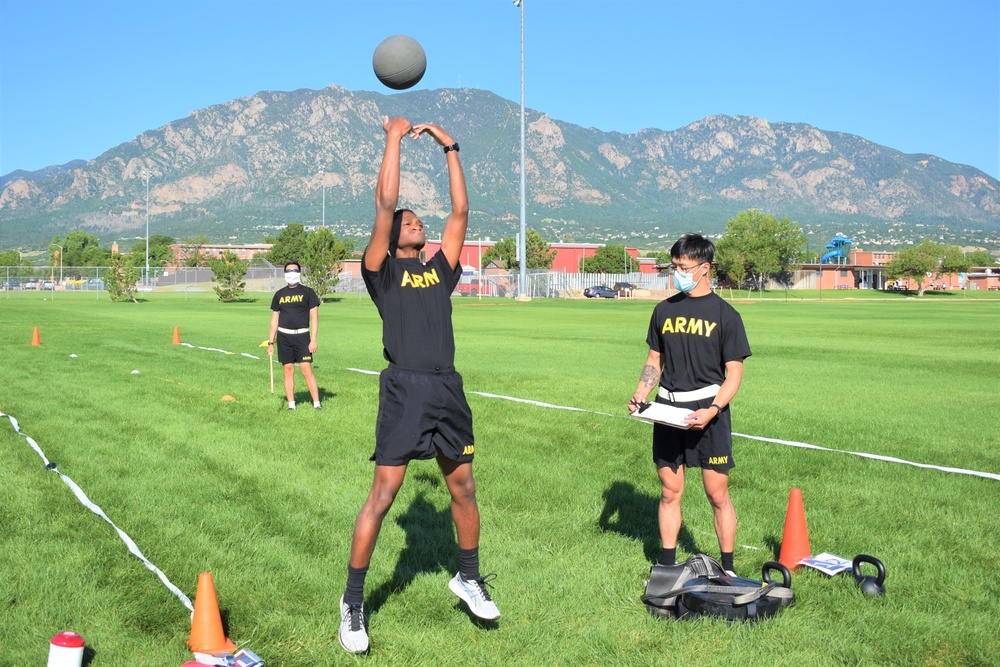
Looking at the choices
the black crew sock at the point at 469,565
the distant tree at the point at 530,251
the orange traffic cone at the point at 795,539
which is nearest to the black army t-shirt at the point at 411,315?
the black crew sock at the point at 469,565

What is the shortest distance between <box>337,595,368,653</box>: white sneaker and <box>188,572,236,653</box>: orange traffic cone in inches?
22.3

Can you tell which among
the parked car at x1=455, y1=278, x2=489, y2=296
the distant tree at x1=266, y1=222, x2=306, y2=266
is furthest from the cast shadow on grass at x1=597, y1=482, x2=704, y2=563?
the distant tree at x1=266, y1=222, x2=306, y2=266

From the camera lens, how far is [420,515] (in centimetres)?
749

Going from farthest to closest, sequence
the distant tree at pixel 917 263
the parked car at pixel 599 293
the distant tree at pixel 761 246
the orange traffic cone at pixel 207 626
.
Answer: the distant tree at pixel 761 246, the distant tree at pixel 917 263, the parked car at pixel 599 293, the orange traffic cone at pixel 207 626

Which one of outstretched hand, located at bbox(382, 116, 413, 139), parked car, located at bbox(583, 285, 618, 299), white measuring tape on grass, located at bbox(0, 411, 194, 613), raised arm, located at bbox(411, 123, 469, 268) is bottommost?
white measuring tape on grass, located at bbox(0, 411, 194, 613)

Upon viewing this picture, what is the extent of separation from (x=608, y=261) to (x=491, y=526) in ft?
478

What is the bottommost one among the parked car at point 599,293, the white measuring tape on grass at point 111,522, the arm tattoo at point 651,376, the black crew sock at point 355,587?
the white measuring tape on grass at point 111,522

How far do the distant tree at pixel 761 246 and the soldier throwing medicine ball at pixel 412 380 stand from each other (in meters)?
115

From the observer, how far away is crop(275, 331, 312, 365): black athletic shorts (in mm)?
13391

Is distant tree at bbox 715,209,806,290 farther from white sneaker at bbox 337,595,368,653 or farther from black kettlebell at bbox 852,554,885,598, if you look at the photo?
white sneaker at bbox 337,595,368,653

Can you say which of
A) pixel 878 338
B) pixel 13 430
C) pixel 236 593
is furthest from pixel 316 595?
pixel 878 338

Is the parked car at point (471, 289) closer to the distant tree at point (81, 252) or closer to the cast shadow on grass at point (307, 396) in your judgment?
the cast shadow on grass at point (307, 396)

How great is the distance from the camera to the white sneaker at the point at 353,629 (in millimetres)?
4754

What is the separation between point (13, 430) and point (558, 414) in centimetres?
704
